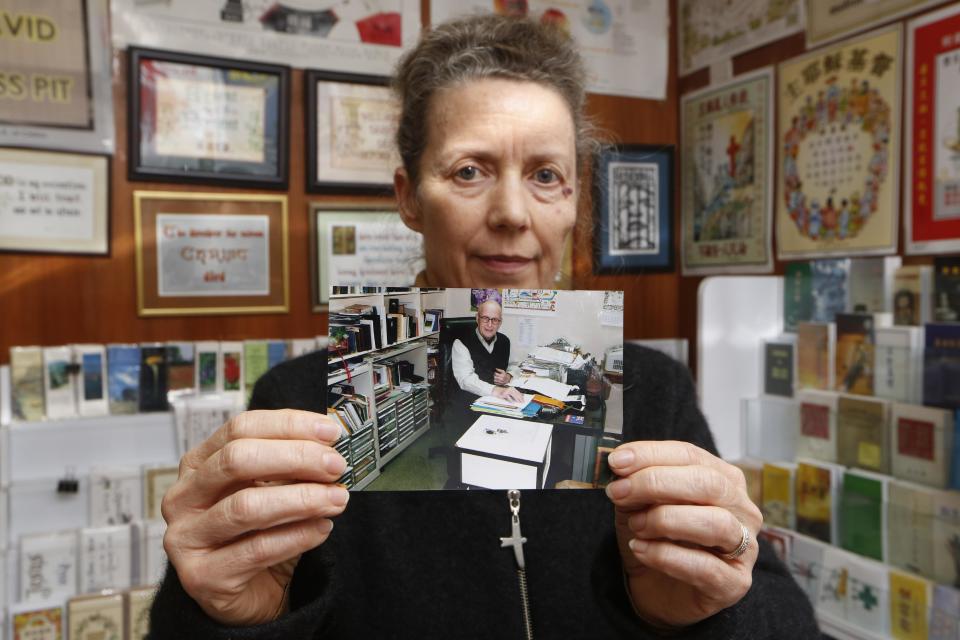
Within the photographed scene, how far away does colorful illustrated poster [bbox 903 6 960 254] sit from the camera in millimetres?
1814

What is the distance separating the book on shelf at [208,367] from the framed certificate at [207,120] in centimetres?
51

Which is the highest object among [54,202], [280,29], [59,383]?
[280,29]

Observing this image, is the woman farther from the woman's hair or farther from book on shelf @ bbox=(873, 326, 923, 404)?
book on shelf @ bbox=(873, 326, 923, 404)

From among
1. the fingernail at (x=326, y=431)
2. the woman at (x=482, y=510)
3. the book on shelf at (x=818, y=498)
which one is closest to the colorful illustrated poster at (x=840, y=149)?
the book on shelf at (x=818, y=498)

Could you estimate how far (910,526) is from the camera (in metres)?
1.72

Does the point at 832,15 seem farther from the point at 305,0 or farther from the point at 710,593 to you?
the point at 710,593

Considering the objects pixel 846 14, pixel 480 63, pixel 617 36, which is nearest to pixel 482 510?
pixel 480 63

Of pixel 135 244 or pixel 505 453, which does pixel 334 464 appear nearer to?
pixel 505 453

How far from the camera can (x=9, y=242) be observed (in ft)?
6.26

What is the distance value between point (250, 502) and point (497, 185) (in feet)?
1.97

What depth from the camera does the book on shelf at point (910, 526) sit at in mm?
1677

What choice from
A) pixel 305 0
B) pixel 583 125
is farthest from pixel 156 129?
pixel 583 125

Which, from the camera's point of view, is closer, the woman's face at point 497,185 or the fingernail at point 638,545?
the fingernail at point 638,545

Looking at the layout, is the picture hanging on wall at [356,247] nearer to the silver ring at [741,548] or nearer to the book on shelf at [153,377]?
the book on shelf at [153,377]
